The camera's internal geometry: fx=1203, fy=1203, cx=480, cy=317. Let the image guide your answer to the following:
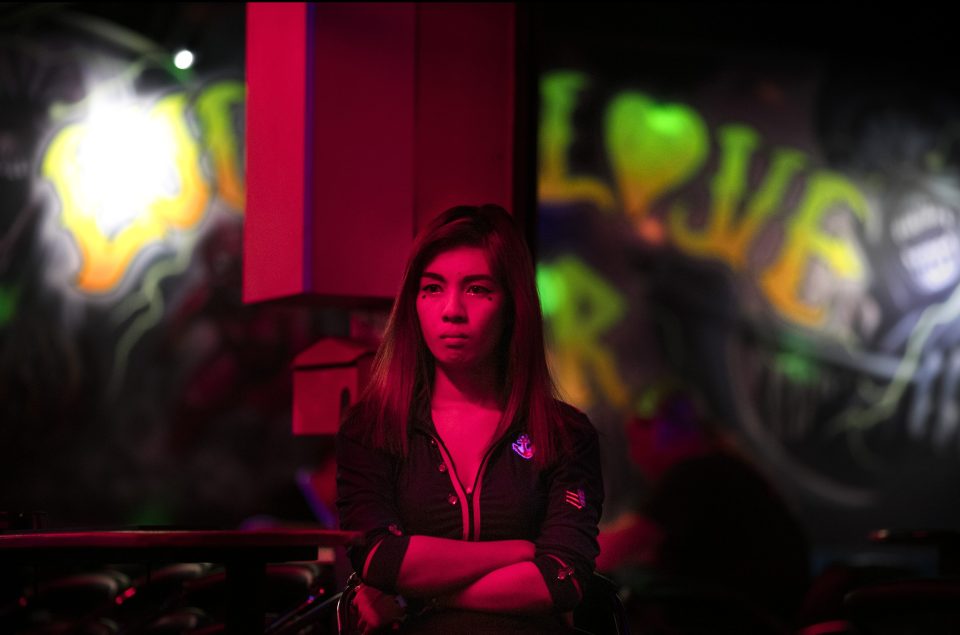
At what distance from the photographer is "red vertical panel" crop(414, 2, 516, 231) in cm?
355

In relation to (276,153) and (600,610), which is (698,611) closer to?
(276,153)

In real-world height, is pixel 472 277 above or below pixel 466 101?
below

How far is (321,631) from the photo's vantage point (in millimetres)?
3113

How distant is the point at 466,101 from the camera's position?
3.62 m

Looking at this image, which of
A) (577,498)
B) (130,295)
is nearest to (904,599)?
(577,498)

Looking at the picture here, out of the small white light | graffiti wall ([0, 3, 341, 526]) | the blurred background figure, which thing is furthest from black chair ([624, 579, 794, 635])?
the small white light

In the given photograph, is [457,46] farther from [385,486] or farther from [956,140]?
[956,140]

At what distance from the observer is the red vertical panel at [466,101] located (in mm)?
3555

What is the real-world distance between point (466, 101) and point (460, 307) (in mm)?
1552

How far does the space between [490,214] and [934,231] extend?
6331 mm

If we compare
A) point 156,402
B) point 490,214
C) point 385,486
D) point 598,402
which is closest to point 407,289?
point 490,214

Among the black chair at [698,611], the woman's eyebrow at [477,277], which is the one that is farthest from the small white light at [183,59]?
the woman's eyebrow at [477,277]

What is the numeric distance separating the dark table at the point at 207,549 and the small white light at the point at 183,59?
15.3ft

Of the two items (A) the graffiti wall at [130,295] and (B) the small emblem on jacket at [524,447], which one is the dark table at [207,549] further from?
(A) the graffiti wall at [130,295]
